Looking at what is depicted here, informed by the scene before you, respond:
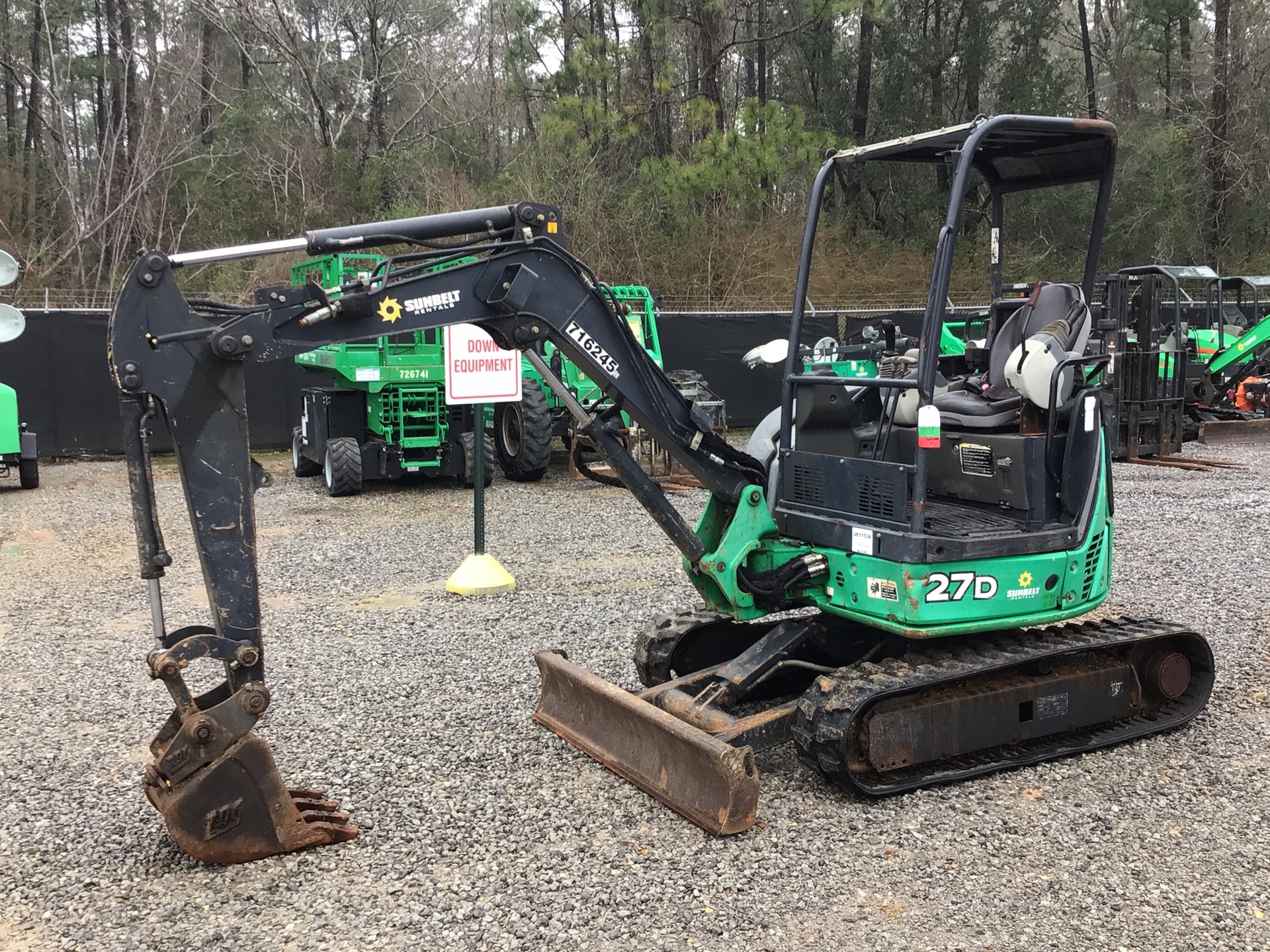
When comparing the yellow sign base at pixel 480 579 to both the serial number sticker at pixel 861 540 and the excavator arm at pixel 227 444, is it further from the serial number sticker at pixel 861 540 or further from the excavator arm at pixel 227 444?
the serial number sticker at pixel 861 540

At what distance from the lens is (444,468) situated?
1262 centimetres

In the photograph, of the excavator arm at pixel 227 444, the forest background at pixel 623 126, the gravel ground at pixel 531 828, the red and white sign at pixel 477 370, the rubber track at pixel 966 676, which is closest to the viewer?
the gravel ground at pixel 531 828

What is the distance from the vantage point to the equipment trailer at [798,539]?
3795mm

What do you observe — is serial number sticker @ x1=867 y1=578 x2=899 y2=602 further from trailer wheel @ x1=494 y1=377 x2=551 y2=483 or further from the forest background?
the forest background

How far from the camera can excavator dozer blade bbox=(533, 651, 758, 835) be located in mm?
4066

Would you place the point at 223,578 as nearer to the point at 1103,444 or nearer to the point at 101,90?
the point at 1103,444

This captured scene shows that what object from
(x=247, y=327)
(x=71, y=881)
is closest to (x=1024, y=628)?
(x=247, y=327)

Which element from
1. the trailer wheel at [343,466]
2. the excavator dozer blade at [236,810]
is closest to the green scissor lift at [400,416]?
the trailer wheel at [343,466]

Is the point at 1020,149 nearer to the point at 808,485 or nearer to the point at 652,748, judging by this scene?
the point at 808,485

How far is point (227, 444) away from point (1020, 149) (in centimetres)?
383

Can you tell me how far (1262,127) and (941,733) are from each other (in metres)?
29.0

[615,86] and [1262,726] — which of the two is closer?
[1262,726]

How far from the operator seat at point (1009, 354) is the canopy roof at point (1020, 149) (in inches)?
26.4

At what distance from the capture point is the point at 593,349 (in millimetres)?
4582
